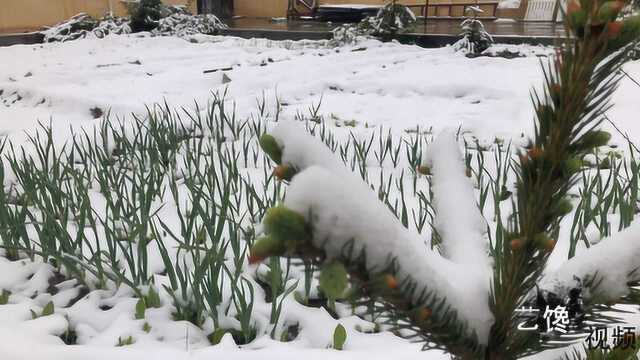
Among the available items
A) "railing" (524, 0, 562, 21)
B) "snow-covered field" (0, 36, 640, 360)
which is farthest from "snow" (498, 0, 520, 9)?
"snow-covered field" (0, 36, 640, 360)

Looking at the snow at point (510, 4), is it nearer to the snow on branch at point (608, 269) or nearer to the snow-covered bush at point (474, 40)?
the snow-covered bush at point (474, 40)

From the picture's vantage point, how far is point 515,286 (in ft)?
1.62

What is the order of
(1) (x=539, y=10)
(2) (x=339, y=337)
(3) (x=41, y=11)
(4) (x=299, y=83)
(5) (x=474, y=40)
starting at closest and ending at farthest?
(2) (x=339, y=337), (4) (x=299, y=83), (5) (x=474, y=40), (3) (x=41, y=11), (1) (x=539, y=10)

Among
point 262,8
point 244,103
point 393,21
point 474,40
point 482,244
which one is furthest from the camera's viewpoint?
point 262,8

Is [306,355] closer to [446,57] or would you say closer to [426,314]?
[426,314]

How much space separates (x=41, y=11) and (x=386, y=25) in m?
7.77

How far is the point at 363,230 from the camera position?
39cm

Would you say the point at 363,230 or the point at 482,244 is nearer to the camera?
the point at 363,230

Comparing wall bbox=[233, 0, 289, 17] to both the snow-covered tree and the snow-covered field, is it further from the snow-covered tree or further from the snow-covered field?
the snow-covered tree

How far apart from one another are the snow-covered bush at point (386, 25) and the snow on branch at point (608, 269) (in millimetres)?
6805

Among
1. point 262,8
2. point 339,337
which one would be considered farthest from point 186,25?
point 339,337

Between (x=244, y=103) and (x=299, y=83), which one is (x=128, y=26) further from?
(x=244, y=103)

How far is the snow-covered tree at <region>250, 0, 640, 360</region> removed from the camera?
37 cm

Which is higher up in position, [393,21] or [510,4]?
[510,4]
